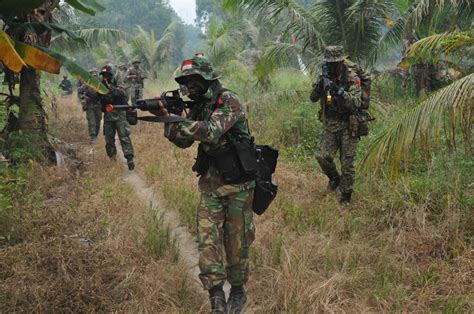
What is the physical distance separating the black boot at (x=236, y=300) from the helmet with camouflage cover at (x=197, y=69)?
1533 millimetres

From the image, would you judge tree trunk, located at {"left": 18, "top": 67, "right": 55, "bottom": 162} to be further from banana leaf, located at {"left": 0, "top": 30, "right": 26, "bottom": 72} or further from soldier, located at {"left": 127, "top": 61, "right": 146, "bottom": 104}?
soldier, located at {"left": 127, "top": 61, "right": 146, "bottom": 104}

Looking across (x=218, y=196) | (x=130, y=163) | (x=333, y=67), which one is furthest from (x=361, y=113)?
(x=130, y=163)

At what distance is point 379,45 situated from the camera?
7.75m

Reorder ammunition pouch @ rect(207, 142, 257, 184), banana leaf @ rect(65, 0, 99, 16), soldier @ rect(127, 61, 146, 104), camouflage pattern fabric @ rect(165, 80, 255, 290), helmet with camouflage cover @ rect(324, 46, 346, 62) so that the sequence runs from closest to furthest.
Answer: camouflage pattern fabric @ rect(165, 80, 255, 290) < ammunition pouch @ rect(207, 142, 257, 184) < helmet with camouflage cover @ rect(324, 46, 346, 62) < banana leaf @ rect(65, 0, 99, 16) < soldier @ rect(127, 61, 146, 104)

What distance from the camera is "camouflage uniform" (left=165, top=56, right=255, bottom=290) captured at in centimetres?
275

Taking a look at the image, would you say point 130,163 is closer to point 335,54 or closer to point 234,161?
point 335,54

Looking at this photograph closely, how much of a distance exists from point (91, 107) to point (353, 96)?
21.0 feet

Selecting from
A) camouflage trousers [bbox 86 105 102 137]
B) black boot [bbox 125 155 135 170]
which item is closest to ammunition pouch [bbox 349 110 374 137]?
black boot [bbox 125 155 135 170]

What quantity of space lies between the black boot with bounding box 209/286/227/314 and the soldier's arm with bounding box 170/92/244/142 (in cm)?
103

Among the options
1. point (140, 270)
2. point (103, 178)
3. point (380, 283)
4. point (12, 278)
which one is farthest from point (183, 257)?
point (103, 178)

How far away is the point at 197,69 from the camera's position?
2.82m

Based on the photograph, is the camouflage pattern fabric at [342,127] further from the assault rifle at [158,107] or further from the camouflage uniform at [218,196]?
the assault rifle at [158,107]

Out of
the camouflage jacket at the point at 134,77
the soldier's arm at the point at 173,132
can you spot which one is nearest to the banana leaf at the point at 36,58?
the soldier's arm at the point at 173,132

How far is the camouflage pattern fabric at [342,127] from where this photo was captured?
446cm
